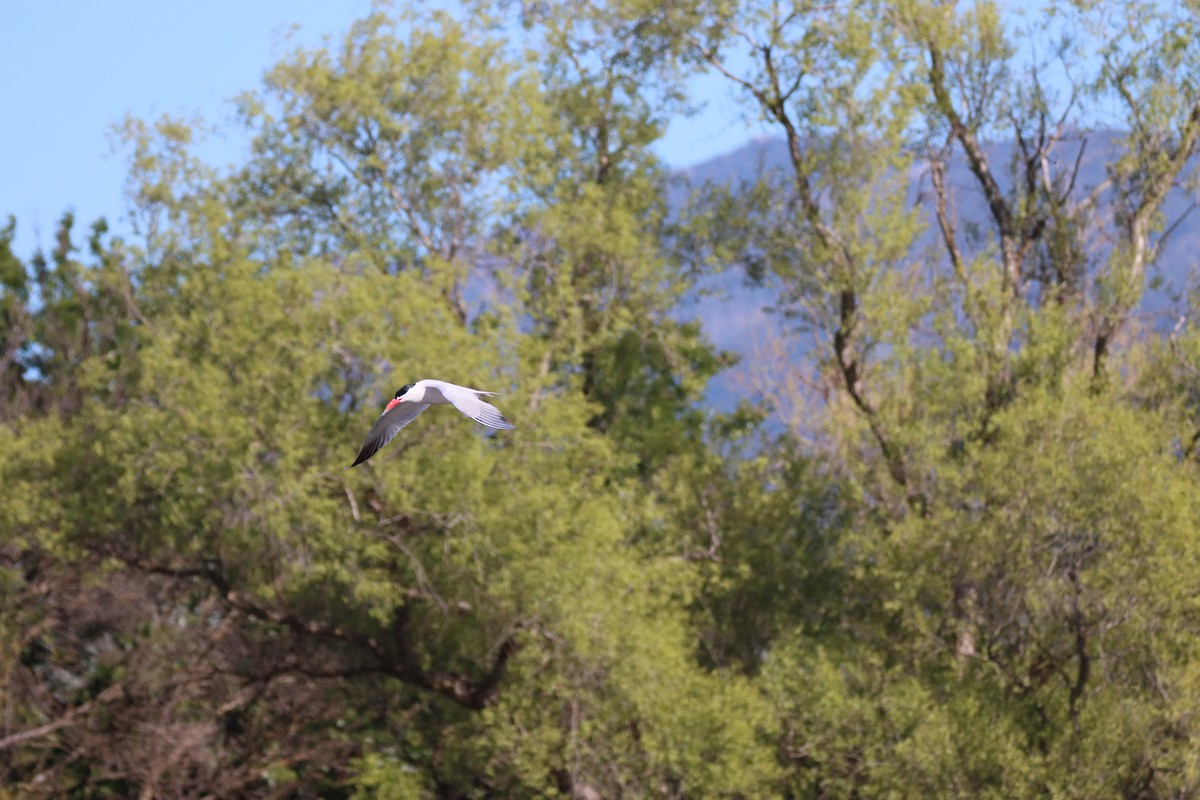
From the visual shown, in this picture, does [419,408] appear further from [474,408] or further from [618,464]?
[618,464]

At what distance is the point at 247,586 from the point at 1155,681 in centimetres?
1287

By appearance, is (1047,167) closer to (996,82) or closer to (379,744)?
(996,82)

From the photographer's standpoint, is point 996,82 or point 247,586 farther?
point 996,82

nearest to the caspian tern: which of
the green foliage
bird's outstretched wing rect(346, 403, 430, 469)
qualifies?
bird's outstretched wing rect(346, 403, 430, 469)

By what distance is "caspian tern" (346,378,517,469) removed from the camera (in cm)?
1113

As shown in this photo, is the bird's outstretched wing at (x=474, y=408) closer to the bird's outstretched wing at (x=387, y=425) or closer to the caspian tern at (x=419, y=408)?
the caspian tern at (x=419, y=408)

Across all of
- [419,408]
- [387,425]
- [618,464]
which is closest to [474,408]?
[387,425]

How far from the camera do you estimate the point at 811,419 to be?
113 ft

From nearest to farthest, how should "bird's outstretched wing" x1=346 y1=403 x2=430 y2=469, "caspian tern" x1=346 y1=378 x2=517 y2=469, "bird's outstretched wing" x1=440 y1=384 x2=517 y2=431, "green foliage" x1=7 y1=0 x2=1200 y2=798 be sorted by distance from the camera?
1. "bird's outstretched wing" x1=440 y1=384 x2=517 y2=431
2. "caspian tern" x1=346 y1=378 x2=517 y2=469
3. "bird's outstretched wing" x1=346 y1=403 x2=430 y2=469
4. "green foliage" x1=7 y1=0 x2=1200 y2=798

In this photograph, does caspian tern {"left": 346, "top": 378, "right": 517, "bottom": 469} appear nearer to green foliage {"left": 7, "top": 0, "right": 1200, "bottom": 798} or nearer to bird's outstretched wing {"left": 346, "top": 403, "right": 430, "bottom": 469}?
bird's outstretched wing {"left": 346, "top": 403, "right": 430, "bottom": 469}

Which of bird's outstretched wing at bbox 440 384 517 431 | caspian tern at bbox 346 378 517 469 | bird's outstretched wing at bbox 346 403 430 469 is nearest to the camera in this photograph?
bird's outstretched wing at bbox 440 384 517 431

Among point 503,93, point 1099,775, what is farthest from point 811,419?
point 1099,775

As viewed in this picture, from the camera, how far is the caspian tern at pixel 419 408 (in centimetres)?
1113

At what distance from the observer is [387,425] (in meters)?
11.8
